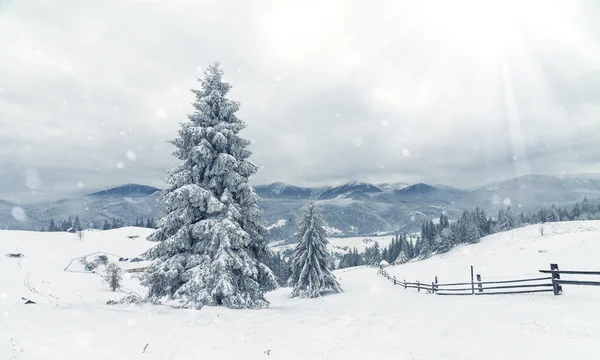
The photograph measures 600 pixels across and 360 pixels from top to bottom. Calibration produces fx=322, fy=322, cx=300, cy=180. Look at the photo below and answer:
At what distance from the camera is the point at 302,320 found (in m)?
12.6

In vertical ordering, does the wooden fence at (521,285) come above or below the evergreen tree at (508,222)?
below

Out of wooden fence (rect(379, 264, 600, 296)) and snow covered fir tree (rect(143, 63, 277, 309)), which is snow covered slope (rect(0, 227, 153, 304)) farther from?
wooden fence (rect(379, 264, 600, 296))

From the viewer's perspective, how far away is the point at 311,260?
38.9 meters

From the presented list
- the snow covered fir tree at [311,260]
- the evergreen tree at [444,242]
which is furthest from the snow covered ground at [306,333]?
the evergreen tree at [444,242]

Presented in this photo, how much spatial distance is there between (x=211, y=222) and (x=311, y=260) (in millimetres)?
24032

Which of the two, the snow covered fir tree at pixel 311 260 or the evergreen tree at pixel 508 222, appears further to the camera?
the evergreen tree at pixel 508 222

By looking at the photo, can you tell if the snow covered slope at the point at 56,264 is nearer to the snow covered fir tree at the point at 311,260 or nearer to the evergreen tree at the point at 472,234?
the snow covered fir tree at the point at 311,260

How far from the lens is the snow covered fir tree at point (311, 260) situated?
38531 millimetres

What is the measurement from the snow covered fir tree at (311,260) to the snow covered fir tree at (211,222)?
1991 cm

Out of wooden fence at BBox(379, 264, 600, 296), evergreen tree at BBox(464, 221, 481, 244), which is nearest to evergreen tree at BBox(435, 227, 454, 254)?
evergreen tree at BBox(464, 221, 481, 244)

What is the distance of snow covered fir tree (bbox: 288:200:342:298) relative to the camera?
126ft

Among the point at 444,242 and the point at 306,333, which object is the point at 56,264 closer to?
the point at 306,333

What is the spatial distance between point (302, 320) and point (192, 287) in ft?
20.7

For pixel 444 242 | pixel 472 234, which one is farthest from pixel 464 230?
pixel 444 242
